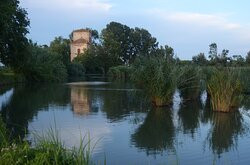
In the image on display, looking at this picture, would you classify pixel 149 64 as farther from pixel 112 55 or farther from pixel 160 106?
pixel 112 55

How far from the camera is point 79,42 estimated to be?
4599 inches

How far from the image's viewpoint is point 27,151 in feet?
18.7

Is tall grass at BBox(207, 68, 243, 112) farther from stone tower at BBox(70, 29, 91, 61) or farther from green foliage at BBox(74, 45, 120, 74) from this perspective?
stone tower at BBox(70, 29, 91, 61)

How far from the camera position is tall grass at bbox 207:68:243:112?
18359mm

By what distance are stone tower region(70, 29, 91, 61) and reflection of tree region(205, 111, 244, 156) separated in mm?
97545

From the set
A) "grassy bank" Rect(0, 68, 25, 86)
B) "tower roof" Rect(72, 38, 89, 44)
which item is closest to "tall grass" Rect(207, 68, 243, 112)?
"grassy bank" Rect(0, 68, 25, 86)

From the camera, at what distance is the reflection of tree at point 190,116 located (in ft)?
47.8

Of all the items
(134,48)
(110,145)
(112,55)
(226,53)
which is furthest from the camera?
(134,48)

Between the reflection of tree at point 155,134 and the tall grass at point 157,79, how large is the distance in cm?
236

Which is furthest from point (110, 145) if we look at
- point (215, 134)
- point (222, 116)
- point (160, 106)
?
point (160, 106)

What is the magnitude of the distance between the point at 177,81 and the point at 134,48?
9276 centimetres

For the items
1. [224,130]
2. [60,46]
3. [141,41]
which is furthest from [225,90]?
[141,41]

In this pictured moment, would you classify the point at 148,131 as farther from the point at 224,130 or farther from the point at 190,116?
the point at 190,116

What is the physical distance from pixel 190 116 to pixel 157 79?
2.87 metres
